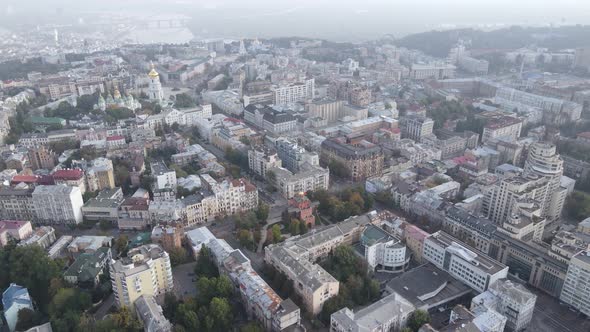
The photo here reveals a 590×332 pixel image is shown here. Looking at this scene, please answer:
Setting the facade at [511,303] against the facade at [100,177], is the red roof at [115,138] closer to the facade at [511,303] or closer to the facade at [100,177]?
the facade at [100,177]

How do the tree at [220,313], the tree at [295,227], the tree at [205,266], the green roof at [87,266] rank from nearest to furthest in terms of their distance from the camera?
1. the tree at [220,313]
2. the green roof at [87,266]
3. the tree at [205,266]
4. the tree at [295,227]

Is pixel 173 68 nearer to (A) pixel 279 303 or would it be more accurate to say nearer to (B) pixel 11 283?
(B) pixel 11 283

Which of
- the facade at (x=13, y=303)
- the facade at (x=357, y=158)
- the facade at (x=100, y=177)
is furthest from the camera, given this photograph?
the facade at (x=357, y=158)

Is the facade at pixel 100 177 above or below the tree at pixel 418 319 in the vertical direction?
above

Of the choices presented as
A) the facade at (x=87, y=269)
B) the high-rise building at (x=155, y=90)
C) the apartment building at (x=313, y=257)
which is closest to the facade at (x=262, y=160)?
the apartment building at (x=313, y=257)

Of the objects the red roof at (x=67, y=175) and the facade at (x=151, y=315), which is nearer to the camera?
the facade at (x=151, y=315)

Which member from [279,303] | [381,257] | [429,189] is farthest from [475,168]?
[279,303]

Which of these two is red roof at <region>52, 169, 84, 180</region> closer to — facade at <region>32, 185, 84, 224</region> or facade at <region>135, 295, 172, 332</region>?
facade at <region>32, 185, 84, 224</region>

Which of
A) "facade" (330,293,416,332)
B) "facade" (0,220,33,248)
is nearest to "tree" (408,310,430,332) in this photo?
Answer: "facade" (330,293,416,332)
